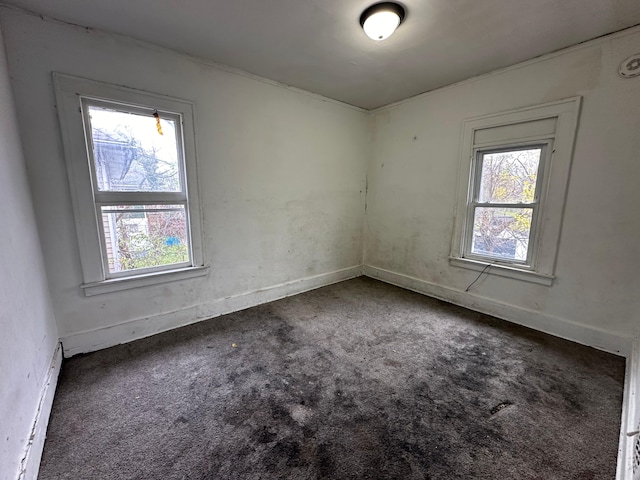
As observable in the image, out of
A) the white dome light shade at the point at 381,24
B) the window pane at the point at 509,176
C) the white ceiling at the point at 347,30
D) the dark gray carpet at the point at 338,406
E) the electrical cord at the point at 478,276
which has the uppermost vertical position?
the white ceiling at the point at 347,30

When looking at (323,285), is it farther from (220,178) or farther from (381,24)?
(381,24)

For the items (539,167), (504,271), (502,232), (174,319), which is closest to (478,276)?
(504,271)

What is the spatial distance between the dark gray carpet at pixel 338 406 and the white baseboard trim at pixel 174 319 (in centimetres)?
8

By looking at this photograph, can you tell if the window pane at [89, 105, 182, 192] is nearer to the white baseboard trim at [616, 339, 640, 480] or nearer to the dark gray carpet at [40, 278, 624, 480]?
the dark gray carpet at [40, 278, 624, 480]

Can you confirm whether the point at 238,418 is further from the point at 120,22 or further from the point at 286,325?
the point at 120,22

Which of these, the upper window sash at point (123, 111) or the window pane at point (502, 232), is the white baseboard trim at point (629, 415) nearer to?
the window pane at point (502, 232)

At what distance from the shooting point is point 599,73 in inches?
82.7

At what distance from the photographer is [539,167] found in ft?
8.14

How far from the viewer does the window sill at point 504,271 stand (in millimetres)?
2484

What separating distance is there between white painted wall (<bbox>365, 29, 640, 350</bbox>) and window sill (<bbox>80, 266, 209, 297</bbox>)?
2.73 m

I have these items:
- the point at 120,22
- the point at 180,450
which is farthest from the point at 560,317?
the point at 120,22

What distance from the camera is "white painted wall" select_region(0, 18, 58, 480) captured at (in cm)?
110

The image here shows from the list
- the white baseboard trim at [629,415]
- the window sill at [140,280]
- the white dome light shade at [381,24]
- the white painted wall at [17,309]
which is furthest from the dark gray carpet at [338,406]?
the white dome light shade at [381,24]

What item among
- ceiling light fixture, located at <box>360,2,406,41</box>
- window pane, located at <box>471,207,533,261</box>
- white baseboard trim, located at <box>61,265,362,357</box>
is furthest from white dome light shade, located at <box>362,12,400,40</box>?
white baseboard trim, located at <box>61,265,362,357</box>
